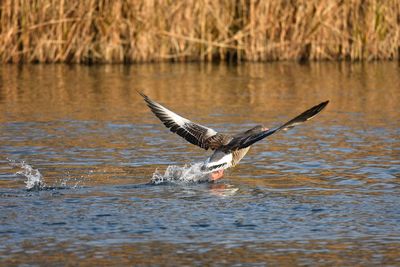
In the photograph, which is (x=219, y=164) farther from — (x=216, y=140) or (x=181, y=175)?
(x=216, y=140)

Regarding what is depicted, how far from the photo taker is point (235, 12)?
76.7 feet

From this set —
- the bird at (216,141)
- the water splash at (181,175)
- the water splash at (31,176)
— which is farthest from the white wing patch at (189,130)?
the water splash at (31,176)

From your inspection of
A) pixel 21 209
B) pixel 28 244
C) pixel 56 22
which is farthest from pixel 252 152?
pixel 56 22

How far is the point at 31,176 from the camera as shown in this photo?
32.0ft

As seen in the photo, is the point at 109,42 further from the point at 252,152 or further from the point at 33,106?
the point at 252,152

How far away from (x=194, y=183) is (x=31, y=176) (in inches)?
65.1

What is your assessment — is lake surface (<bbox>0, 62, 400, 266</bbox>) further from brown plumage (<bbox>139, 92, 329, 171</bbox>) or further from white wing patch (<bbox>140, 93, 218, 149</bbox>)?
white wing patch (<bbox>140, 93, 218, 149</bbox>)

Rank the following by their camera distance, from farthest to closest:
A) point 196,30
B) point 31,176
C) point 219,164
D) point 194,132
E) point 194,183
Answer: point 196,30 → point 194,132 → point 194,183 → point 219,164 → point 31,176

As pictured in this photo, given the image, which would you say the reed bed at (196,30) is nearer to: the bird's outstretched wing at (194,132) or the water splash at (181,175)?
the bird's outstretched wing at (194,132)

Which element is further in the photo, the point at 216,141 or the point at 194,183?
the point at 216,141

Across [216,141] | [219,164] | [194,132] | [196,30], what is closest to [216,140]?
[216,141]

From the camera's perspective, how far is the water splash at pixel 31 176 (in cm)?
952

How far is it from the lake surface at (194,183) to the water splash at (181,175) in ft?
0.42

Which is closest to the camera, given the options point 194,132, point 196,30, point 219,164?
point 219,164
